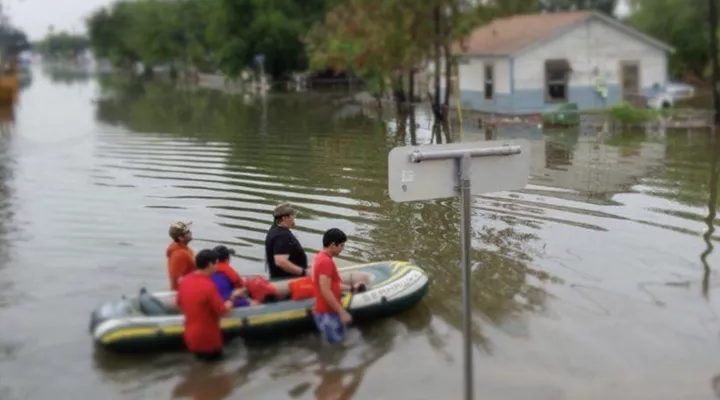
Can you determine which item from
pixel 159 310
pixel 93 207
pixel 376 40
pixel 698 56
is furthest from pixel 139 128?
pixel 698 56

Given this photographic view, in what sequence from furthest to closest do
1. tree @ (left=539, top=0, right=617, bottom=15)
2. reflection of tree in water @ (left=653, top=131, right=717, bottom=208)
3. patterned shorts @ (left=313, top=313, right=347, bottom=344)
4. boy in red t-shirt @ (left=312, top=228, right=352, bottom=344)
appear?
tree @ (left=539, top=0, right=617, bottom=15) → reflection of tree in water @ (left=653, top=131, right=717, bottom=208) → patterned shorts @ (left=313, top=313, right=347, bottom=344) → boy in red t-shirt @ (left=312, top=228, right=352, bottom=344)

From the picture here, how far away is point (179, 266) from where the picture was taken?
1005 cm

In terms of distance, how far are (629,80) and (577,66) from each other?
2283 millimetres

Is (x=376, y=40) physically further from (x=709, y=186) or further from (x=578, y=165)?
(x=709, y=186)

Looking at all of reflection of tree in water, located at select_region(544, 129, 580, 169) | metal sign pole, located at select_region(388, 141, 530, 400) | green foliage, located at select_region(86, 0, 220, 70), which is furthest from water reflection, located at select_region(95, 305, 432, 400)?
green foliage, located at select_region(86, 0, 220, 70)

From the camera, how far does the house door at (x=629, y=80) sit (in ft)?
121

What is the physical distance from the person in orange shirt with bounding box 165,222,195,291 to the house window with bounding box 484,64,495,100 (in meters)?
29.1

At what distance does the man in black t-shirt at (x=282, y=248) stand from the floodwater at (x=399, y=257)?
0.95 metres

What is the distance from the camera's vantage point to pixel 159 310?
9484 millimetres

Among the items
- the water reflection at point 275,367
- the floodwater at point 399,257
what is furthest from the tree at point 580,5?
the water reflection at point 275,367

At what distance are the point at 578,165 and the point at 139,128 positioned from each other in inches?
728

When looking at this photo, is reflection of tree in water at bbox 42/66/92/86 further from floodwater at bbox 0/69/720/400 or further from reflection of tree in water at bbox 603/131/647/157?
floodwater at bbox 0/69/720/400

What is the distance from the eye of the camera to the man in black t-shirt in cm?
1022

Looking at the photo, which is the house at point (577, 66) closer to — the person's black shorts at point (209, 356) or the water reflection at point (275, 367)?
the water reflection at point (275, 367)
